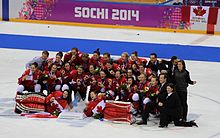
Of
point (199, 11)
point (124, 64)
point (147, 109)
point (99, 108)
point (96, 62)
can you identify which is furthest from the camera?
point (199, 11)

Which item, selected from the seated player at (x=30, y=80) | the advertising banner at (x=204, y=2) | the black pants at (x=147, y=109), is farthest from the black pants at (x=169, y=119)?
the advertising banner at (x=204, y=2)

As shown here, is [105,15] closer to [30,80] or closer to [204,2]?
[204,2]

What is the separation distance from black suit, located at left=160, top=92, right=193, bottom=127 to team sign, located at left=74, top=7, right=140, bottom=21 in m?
12.7

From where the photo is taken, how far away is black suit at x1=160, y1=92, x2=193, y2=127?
431 inches

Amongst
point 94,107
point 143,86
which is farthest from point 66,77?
point 143,86

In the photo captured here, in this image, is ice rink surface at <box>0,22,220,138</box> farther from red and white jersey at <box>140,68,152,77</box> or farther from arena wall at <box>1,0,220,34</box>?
arena wall at <box>1,0,220,34</box>

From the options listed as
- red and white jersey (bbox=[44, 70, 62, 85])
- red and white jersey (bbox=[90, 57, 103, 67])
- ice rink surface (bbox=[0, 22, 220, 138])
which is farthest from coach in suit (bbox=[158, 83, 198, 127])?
red and white jersey (bbox=[44, 70, 62, 85])

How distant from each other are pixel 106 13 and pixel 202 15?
→ 3962 mm

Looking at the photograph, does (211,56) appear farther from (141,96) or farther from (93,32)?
(141,96)

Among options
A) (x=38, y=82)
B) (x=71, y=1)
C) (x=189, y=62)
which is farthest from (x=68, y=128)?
(x=71, y=1)

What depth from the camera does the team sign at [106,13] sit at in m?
23.6

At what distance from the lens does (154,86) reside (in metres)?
11.3

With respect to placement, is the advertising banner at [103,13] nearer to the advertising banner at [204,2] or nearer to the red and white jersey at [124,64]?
the advertising banner at [204,2]

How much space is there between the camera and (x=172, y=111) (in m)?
11.1
